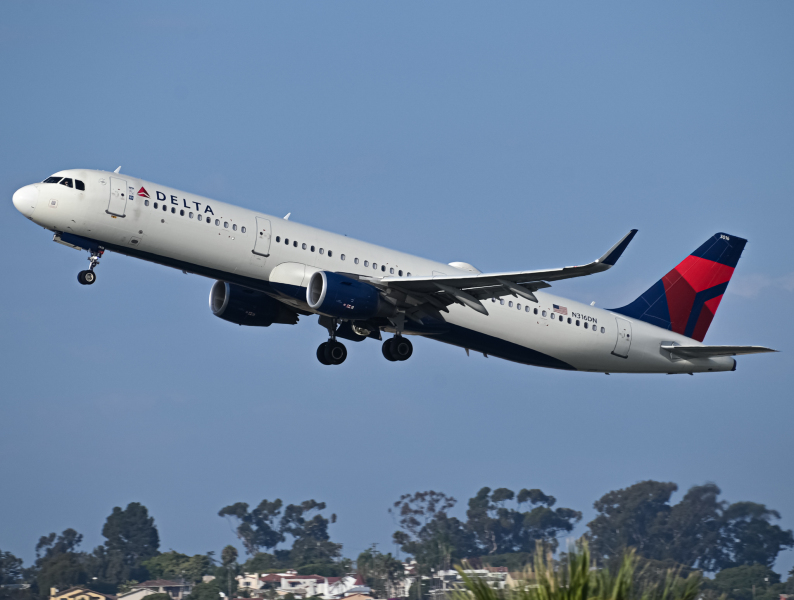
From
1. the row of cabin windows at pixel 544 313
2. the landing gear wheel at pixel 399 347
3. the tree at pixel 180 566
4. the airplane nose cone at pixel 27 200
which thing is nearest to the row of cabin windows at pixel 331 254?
the landing gear wheel at pixel 399 347

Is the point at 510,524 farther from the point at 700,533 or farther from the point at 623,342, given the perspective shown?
the point at 623,342

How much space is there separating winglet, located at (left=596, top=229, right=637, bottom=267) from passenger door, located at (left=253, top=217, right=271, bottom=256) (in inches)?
454

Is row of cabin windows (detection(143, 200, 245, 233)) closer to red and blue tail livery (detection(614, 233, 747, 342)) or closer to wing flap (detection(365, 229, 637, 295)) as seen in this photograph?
wing flap (detection(365, 229, 637, 295))

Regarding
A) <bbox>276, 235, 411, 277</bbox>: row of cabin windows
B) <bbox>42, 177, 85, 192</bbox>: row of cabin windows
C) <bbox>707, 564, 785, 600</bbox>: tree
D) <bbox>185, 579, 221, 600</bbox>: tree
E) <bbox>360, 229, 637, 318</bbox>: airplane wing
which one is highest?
<bbox>42, 177, 85, 192</bbox>: row of cabin windows

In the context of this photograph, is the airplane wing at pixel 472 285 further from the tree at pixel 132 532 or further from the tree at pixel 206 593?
the tree at pixel 132 532

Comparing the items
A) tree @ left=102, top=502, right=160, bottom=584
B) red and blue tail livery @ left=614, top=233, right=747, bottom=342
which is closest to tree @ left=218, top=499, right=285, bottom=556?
tree @ left=102, top=502, right=160, bottom=584

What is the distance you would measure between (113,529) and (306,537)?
23551 millimetres

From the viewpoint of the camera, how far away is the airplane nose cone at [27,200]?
3262 centimetres

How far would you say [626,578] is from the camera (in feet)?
42.4

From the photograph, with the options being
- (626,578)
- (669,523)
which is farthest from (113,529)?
(626,578)

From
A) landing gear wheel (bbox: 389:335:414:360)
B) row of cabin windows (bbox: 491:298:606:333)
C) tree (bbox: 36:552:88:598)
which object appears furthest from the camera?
tree (bbox: 36:552:88:598)

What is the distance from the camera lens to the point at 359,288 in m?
34.8

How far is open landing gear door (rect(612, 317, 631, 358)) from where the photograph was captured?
137 feet

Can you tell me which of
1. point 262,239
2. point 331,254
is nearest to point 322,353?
point 331,254
